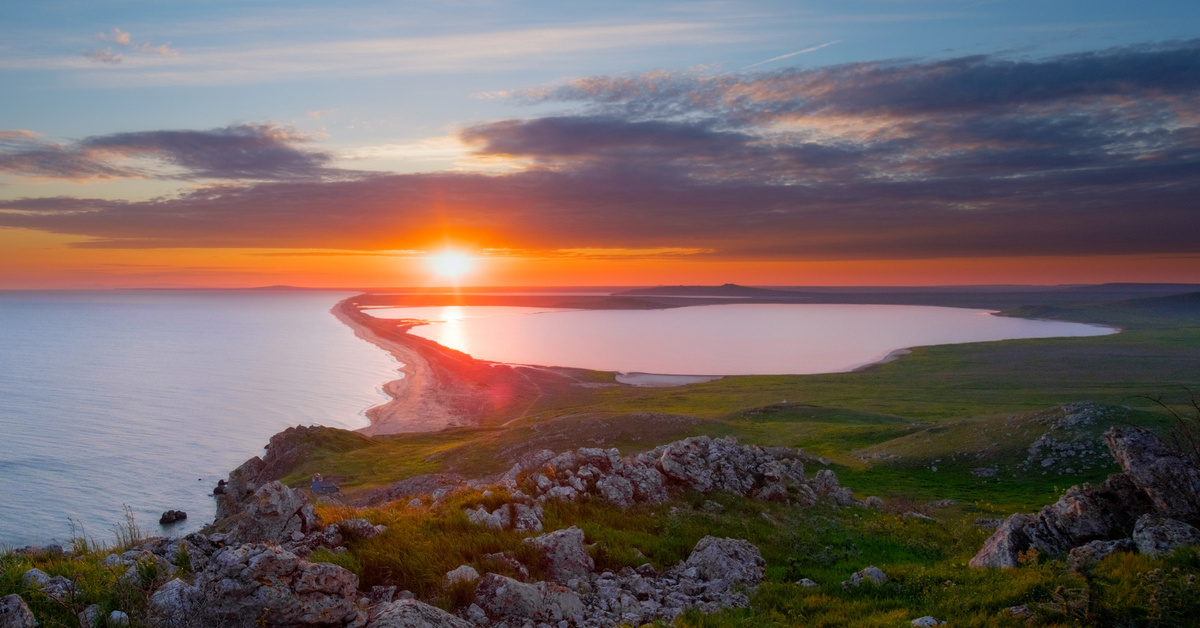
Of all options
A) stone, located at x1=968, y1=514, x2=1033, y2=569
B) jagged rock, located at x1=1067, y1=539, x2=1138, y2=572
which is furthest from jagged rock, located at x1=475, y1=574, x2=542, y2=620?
stone, located at x1=968, y1=514, x2=1033, y2=569

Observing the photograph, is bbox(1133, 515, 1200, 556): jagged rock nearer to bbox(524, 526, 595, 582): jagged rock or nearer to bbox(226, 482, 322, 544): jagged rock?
bbox(524, 526, 595, 582): jagged rock

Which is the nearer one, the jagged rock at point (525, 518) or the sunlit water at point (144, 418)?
the jagged rock at point (525, 518)

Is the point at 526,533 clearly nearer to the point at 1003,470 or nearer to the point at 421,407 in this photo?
the point at 1003,470

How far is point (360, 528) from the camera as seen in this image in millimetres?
13680

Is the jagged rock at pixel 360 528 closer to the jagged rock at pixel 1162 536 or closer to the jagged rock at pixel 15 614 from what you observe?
the jagged rock at pixel 15 614

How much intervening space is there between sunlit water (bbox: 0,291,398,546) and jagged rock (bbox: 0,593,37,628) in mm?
43844

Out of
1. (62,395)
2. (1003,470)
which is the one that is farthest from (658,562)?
(62,395)

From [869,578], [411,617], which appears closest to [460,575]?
[411,617]

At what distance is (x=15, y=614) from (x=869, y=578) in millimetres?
14061

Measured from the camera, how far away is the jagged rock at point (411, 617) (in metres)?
9.48

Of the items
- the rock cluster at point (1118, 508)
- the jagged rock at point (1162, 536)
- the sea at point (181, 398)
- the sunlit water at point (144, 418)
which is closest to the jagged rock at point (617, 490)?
the rock cluster at point (1118, 508)

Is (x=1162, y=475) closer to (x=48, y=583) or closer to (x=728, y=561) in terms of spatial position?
(x=728, y=561)

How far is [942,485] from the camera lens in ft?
139

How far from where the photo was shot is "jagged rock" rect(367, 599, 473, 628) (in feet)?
31.1
